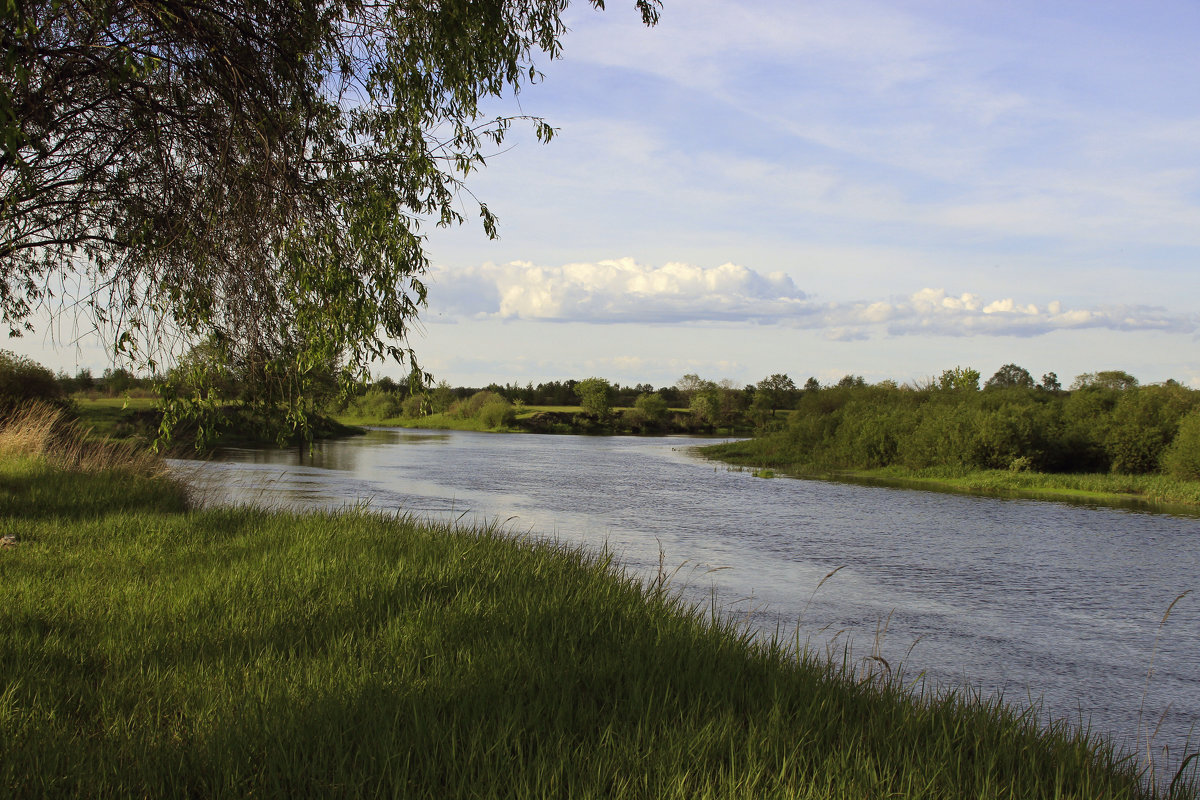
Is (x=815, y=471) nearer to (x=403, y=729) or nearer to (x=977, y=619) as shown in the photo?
(x=977, y=619)

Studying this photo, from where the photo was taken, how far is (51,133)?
7.46 metres

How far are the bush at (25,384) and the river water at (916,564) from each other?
6404mm

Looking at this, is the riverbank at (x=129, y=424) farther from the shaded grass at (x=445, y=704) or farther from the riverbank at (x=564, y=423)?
the riverbank at (x=564, y=423)

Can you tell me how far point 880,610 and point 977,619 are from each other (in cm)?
118

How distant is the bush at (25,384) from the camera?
21328mm

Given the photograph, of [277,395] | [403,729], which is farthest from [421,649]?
[277,395]

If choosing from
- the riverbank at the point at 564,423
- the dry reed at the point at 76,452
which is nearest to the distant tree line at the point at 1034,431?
the dry reed at the point at 76,452

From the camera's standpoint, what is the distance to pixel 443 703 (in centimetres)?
365

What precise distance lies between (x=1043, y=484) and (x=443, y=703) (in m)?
30.5

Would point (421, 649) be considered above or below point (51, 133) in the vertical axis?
below

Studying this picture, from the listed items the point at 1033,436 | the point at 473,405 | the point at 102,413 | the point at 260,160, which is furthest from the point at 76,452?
the point at 473,405

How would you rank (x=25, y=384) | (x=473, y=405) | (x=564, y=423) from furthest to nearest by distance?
(x=473, y=405), (x=564, y=423), (x=25, y=384)

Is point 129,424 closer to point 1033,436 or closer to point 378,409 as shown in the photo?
point 1033,436

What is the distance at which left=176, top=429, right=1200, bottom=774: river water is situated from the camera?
7336 mm
